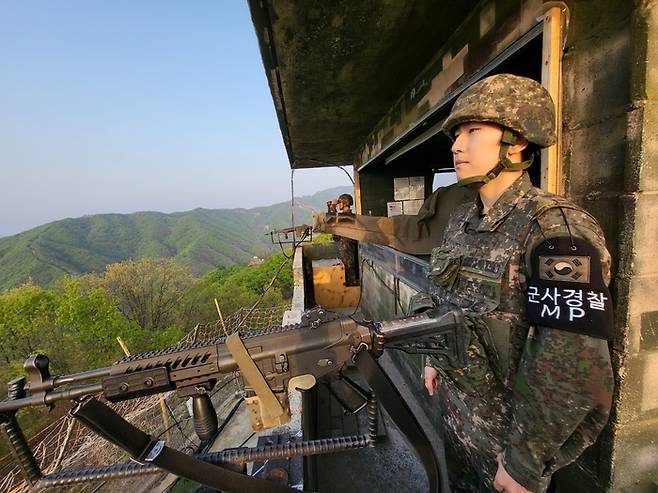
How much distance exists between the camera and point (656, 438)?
148cm

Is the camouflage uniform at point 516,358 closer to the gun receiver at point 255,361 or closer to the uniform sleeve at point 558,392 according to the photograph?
the uniform sleeve at point 558,392

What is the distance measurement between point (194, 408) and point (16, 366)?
27.0m

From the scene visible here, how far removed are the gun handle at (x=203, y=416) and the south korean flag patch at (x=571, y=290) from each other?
1507mm

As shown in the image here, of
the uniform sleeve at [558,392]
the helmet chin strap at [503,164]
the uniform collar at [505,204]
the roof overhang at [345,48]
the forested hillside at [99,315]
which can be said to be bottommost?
the forested hillside at [99,315]

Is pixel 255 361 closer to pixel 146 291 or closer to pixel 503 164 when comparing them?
pixel 503 164

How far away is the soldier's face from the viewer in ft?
4.54

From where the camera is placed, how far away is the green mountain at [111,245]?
72250mm

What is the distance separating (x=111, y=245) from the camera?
109 metres

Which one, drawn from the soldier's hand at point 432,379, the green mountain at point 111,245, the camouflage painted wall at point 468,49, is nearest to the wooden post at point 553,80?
the camouflage painted wall at point 468,49

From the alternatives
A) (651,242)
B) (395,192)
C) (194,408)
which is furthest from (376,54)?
(395,192)

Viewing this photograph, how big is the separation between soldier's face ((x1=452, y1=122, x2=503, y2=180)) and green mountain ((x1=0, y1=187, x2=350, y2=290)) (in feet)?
205

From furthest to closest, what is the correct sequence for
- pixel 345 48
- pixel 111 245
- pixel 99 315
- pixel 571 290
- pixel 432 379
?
pixel 111 245 → pixel 99 315 → pixel 345 48 → pixel 432 379 → pixel 571 290

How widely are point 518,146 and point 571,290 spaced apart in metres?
0.70

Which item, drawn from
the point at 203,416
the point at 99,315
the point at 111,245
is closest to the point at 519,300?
the point at 203,416
